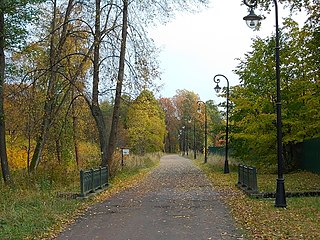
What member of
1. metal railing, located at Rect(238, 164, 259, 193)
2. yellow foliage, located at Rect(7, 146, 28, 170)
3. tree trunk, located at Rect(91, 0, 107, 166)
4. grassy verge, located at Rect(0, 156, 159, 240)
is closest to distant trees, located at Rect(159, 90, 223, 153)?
yellow foliage, located at Rect(7, 146, 28, 170)

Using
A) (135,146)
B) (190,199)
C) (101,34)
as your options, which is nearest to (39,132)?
(101,34)

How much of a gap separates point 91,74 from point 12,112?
498cm

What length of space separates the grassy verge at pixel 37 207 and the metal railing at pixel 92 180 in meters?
0.42

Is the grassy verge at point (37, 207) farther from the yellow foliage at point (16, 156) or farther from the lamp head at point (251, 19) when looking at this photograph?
the yellow foliage at point (16, 156)

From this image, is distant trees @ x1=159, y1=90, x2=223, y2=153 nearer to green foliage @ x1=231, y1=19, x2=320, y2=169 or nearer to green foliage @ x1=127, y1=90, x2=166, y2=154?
green foliage @ x1=127, y1=90, x2=166, y2=154

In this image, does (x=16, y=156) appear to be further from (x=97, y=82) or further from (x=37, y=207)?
(x=37, y=207)

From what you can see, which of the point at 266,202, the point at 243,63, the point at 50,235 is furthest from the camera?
the point at 243,63

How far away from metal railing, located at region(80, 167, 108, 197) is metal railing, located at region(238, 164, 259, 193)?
20.5 feet

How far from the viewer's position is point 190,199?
1748 cm

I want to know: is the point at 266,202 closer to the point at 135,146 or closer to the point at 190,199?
the point at 190,199

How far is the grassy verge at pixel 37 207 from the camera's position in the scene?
10.6 metres

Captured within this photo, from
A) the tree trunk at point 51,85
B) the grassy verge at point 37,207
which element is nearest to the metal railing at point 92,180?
the grassy verge at point 37,207

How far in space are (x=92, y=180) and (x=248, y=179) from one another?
6.36 m

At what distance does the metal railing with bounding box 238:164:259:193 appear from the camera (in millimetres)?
17562
